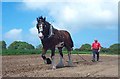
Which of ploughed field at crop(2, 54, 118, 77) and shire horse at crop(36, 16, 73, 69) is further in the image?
shire horse at crop(36, 16, 73, 69)

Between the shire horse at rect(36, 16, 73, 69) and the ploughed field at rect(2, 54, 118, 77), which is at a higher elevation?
the shire horse at rect(36, 16, 73, 69)

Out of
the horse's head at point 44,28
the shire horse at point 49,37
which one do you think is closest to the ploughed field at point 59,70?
the shire horse at point 49,37

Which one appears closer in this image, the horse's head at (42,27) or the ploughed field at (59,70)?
the ploughed field at (59,70)

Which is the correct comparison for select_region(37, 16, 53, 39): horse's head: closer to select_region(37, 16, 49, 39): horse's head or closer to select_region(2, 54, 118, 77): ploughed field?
select_region(37, 16, 49, 39): horse's head

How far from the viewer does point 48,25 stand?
53.8 feet

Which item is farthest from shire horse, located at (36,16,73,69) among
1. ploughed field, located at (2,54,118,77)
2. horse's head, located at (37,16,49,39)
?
ploughed field, located at (2,54,118,77)

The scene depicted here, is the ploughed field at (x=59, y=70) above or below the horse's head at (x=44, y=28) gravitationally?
below

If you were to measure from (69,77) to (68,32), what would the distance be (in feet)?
22.2

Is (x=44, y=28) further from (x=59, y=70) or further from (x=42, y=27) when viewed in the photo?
(x=59, y=70)

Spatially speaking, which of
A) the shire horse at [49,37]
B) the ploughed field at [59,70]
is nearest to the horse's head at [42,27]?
the shire horse at [49,37]

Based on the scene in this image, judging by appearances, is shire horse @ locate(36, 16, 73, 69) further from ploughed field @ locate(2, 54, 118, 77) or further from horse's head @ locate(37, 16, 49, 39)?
Answer: ploughed field @ locate(2, 54, 118, 77)

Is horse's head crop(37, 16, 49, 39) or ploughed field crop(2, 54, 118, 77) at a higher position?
horse's head crop(37, 16, 49, 39)

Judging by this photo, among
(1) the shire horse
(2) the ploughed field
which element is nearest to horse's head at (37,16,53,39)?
(1) the shire horse

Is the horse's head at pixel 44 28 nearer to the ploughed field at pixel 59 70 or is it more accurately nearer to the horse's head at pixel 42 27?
the horse's head at pixel 42 27
